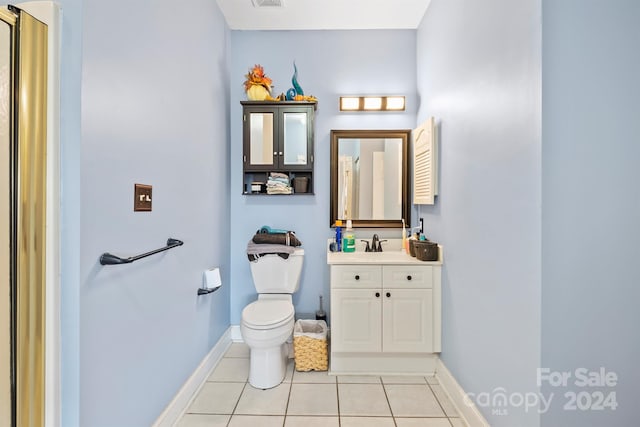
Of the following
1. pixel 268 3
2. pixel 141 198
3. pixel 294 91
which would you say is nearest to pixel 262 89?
pixel 294 91

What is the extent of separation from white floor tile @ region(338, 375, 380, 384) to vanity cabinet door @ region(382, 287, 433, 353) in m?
0.21

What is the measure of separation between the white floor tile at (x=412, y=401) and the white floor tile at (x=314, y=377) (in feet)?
1.23

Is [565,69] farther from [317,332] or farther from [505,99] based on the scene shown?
[317,332]

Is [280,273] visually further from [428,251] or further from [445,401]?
[445,401]

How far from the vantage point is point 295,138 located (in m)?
2.63

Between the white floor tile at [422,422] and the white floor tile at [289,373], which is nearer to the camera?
the white floor tile at [422,422]

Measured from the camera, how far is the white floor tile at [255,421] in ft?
5.58

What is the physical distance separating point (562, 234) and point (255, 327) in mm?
1625

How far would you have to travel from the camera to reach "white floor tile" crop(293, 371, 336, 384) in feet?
6.98

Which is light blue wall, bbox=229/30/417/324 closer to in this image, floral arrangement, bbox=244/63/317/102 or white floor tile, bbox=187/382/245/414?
floral arrangement, bbox=244/63/317/102

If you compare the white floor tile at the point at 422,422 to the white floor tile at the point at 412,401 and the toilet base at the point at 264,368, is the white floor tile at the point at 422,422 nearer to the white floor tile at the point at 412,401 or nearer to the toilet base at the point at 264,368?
the white floor tile at the point at 412,401

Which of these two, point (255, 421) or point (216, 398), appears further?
point (216, 398)

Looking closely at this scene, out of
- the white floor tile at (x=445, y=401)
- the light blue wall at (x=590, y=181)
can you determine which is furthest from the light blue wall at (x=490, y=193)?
the white floor tile at (x=445, y=401)

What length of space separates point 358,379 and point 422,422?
1.72ft
